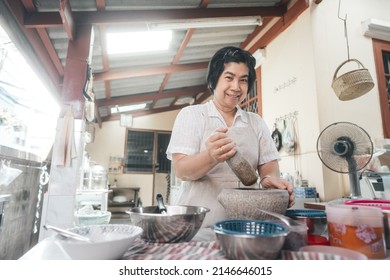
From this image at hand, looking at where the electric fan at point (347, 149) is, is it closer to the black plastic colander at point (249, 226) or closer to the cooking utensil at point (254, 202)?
the cooking utensil at point (254, 202)

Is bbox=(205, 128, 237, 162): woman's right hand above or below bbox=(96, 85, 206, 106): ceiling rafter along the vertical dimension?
below

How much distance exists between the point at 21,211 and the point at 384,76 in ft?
14.7

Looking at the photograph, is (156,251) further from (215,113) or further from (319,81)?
(319,81)

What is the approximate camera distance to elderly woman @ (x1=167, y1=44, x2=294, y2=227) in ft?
3.45

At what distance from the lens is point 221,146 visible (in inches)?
31.6

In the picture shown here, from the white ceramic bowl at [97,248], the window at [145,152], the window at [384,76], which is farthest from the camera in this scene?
the window at [145,152]

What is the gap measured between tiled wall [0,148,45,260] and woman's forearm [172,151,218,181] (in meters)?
1.60

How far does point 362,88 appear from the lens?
2154mm

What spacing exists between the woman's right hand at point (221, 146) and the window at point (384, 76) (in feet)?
9.62

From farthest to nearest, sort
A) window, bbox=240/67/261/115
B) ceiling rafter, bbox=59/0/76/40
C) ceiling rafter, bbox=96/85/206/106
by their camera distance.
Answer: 1. ceiling rafter, bbox=96/85/206/106
2. window, bbox=240/67/261/115
3. ceiling rafter, bbox=59/0/76/40

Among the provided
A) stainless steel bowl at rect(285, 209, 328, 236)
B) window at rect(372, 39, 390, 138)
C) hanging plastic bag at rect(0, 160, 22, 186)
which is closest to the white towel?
hanging plastic bag at rect(0, 160, 22, 186)

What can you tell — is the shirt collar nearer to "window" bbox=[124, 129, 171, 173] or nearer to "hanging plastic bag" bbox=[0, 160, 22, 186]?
"hanging plastic bag" bbox=[0, 160, 22, 186]

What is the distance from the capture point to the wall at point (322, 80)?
254 cm

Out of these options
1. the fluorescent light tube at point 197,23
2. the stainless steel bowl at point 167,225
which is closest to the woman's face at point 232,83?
the stainless steel bowl at point 167,225
